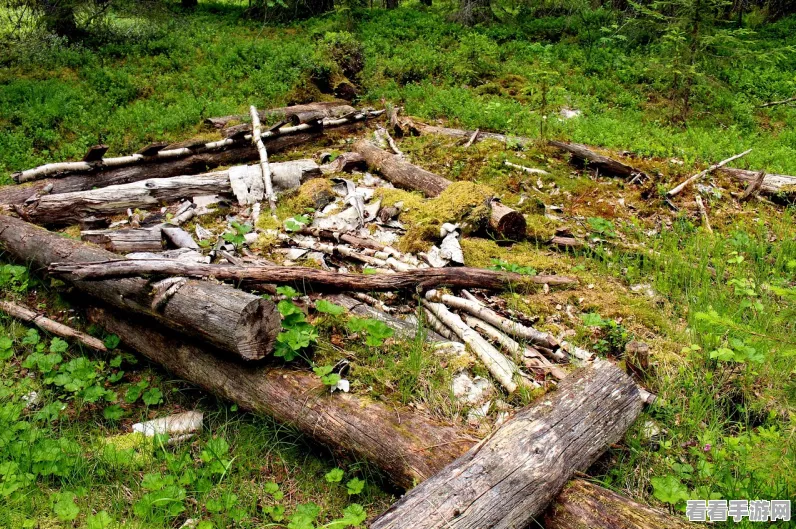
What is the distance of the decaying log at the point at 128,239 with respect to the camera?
6.34 metres

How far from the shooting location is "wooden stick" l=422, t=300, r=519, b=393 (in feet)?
13.9

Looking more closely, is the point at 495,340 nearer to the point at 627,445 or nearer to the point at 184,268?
the point at 627,445

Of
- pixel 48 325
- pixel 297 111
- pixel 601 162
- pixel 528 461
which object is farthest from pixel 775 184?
pixel 48 325

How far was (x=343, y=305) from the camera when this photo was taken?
16.7 feet

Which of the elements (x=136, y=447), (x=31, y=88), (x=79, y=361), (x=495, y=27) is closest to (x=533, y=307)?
(x=136, y=447)

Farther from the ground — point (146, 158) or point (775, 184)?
point (146, 158)

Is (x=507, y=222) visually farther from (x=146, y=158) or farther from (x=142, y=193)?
(x=146, y=158)

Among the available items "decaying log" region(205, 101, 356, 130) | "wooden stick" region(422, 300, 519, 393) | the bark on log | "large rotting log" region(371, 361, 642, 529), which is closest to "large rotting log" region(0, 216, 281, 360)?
"wooden stick" region(422, 300, 519, 393)

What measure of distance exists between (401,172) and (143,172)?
4090 mm

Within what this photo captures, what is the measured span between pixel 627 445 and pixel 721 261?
10.7ft

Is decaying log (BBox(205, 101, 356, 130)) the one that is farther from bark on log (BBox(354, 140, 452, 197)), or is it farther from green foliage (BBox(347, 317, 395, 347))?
green foliage (BBox(347, 317, 395, 347))

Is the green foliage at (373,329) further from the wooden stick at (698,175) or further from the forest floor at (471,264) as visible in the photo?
the wooden stick at (698,175)

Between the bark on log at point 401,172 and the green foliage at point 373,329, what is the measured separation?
3.93 m

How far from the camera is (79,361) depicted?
4.96 meters
